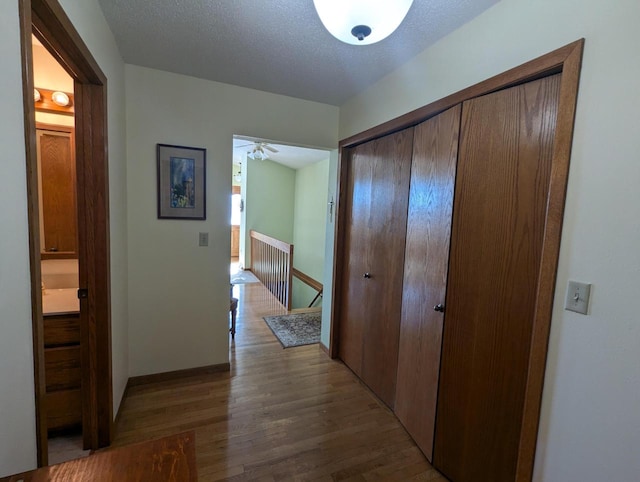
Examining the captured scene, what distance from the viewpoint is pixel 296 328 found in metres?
3.59

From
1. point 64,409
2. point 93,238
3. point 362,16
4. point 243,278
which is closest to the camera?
point 362,16

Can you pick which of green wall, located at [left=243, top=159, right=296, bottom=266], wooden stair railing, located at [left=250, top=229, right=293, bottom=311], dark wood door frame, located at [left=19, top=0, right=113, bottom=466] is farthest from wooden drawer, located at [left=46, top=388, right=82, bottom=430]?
green wall, located at [left=243, top=159, right=296, bottom=266]

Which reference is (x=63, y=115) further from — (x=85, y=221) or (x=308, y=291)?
(x=308, y=291)

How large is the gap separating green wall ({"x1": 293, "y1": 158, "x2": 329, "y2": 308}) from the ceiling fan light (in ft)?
12.3

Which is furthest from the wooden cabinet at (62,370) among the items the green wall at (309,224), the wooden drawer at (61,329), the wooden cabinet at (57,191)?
the green wall at (309,224)

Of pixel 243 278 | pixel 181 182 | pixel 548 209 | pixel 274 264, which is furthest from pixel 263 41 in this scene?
pixel 243 278

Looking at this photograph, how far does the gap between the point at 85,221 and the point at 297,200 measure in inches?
213

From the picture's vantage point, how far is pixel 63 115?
2.08m

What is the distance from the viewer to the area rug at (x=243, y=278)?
5716 millimetres

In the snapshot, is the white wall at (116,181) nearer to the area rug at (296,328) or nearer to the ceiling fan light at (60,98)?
the ceiling fan light at (60,98)

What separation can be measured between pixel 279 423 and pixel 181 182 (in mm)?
1909

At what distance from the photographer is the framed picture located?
228 centimetres

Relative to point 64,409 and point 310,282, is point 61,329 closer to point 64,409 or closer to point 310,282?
point 64,409

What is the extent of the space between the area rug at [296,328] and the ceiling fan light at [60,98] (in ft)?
8.88
